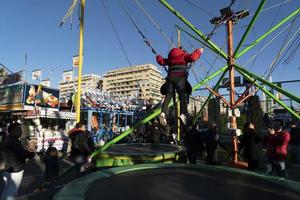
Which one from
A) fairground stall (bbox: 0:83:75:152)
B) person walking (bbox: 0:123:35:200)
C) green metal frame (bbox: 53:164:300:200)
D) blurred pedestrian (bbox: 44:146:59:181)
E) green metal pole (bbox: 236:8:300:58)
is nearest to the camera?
green metal frame (bbox: 53:164:300:200)

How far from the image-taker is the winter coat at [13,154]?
13.0ft

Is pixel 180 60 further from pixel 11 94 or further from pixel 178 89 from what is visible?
pixel 11 94

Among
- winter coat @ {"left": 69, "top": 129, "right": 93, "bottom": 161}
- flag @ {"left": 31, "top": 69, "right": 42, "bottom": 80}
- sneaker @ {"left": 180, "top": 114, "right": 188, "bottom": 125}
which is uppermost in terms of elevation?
flag @ {"left": 31, "top": 69, "right": 42, "bottom": 80}

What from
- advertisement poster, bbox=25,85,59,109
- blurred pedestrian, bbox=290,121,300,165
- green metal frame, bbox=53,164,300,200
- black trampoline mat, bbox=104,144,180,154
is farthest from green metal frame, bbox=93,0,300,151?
advertisement poster, bbox=25,85,59,109

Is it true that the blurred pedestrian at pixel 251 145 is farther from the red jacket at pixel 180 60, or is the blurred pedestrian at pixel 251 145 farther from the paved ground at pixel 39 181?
the red jacket at pixel 180 60

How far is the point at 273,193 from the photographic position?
3.15 metres

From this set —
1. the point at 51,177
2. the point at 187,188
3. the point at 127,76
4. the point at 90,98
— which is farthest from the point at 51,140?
the point at 127,76

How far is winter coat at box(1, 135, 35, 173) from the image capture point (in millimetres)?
3973

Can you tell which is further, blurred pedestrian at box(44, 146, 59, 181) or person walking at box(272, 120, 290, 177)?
blurred pedestrian at box(44, 146, 59, 181)

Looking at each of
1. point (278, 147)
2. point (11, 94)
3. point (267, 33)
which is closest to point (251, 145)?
point (278, 147)

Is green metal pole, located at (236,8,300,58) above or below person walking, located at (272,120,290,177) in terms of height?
above

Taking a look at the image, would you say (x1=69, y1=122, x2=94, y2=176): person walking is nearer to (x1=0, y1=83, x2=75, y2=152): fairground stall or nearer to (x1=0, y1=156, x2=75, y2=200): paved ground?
(x1=0, y1=156, x2=75, y2=200): paved ground

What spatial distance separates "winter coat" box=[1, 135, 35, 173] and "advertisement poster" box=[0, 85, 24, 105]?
13063mm

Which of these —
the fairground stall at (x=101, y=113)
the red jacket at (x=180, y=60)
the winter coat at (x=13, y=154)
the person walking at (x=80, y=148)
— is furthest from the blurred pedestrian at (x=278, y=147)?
the fairground stall at (x=101, y=113)
